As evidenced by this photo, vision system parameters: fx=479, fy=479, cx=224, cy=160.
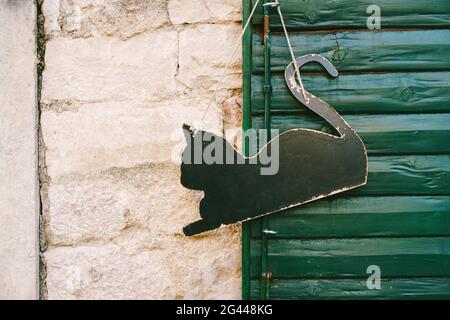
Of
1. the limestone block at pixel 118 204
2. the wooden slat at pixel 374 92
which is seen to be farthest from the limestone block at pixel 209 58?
the limestone block at pixel 118 204

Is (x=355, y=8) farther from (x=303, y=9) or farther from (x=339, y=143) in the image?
(x=339, y=143)

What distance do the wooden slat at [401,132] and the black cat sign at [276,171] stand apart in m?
0.06

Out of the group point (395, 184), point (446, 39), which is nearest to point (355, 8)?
point (446, 39)

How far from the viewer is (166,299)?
1.63 meters

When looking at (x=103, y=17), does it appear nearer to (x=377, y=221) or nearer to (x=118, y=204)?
(x=118, y=204)

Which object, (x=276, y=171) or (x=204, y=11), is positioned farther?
(x=204, y=11)

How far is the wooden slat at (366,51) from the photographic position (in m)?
1.57

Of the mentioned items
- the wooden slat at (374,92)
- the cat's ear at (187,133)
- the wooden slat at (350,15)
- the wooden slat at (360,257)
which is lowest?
the wooden slat at (360,257)

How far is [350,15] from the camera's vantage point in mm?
1574

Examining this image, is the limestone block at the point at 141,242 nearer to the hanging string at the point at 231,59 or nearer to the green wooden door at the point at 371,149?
the green wooden door at the point at 371,149

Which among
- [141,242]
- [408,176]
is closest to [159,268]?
[141,242]

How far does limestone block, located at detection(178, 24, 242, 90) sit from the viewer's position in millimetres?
1633

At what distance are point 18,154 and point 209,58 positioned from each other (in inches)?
28.6

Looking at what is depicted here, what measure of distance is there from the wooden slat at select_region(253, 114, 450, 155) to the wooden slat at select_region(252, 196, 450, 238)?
170 millimetres
